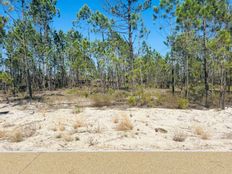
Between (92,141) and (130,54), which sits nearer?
(92,141)

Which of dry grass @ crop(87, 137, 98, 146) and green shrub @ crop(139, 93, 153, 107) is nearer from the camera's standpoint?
dry grass @ crop(87, 137, 98, 146)

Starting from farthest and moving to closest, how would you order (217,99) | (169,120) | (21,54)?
(21,54)
(217,99)
(169,120)

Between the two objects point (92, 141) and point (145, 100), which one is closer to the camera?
point (92, 141)

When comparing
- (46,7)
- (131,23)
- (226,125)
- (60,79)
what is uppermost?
(46,7)

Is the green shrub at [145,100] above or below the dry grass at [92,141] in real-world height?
above

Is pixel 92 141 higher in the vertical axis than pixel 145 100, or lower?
lower

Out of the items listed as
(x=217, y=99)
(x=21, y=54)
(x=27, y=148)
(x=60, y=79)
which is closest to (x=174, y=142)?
(x=27, y=148)

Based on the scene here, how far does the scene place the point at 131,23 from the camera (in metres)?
15.3

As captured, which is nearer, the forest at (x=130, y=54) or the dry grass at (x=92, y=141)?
the dry grass at (x=92, y=141)

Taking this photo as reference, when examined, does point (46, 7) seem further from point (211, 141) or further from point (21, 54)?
point (211, 141)

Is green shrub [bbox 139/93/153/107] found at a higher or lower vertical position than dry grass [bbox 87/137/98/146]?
higher

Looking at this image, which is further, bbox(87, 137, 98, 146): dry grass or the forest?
the forest

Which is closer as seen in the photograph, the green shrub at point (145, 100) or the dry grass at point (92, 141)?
the dry grass at point (92, 141)
